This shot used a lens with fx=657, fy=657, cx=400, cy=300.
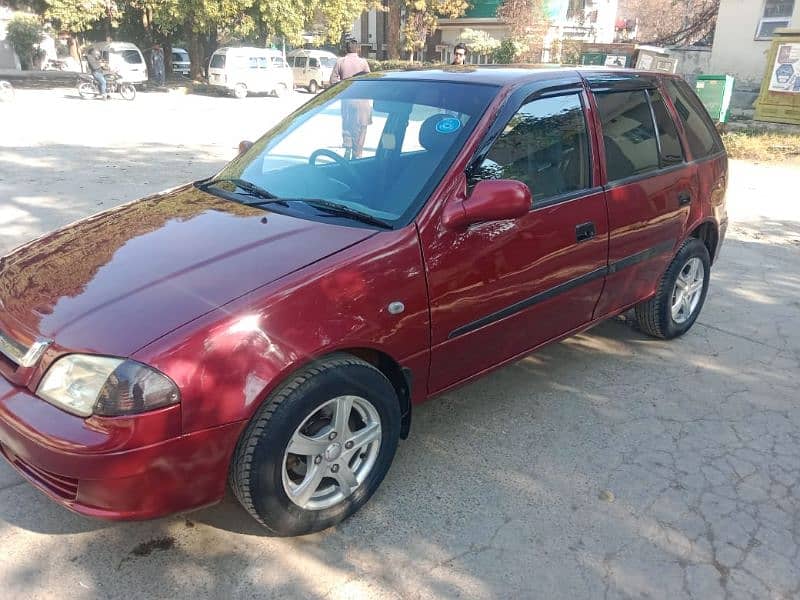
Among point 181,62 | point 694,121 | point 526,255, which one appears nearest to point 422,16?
point 181,62

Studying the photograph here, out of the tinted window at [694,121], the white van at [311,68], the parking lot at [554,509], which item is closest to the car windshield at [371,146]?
the parking lot at [554,509]

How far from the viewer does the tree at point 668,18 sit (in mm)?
29016

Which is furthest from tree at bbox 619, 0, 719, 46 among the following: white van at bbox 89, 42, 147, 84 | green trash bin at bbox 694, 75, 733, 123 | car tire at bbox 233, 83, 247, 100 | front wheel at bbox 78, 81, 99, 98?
front wheel at bbox 78, 81, 99, 98

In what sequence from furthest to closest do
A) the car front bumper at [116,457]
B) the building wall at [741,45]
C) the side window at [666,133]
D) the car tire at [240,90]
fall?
the car tire at [240,90], the building wall at [741,45], the side window at [666,133], the car front bumper at [116,457]

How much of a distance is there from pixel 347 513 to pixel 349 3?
32437mm

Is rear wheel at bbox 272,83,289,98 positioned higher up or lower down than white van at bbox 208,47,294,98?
lower down

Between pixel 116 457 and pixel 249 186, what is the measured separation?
1658 mm

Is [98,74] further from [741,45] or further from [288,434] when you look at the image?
[288,434]

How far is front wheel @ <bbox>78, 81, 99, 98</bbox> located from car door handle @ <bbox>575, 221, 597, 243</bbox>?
2397cm

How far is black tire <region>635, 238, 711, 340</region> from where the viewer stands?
4.27m

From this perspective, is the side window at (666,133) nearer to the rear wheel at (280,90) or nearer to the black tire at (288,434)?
the black tire at (288,434)

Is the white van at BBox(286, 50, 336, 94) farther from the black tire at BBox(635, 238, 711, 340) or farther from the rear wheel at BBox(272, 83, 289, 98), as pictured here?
the black tire at BBox(635, 238, 711, 340)

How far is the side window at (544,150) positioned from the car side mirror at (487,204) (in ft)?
0.63

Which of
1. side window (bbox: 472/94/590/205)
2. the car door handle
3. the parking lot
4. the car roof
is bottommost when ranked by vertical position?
the parking lot
